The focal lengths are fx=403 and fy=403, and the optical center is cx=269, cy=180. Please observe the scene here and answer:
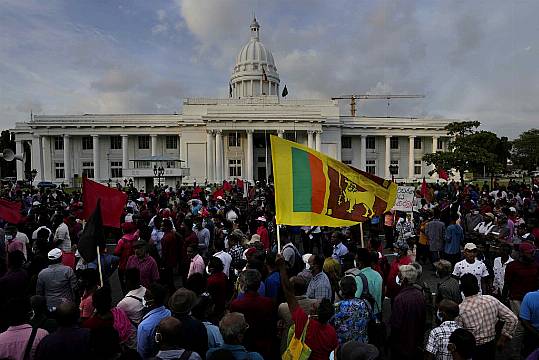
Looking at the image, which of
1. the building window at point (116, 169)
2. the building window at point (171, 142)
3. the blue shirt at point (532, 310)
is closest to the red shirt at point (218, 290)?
the blue shirt at point (532, 310)

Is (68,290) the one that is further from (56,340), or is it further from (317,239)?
(317,239)

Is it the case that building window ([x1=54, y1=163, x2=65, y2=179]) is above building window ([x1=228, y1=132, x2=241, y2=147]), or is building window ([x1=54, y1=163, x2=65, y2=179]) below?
below

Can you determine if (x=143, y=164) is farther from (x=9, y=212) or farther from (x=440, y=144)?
(x=440, y=144)

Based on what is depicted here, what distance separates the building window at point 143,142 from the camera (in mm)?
56375

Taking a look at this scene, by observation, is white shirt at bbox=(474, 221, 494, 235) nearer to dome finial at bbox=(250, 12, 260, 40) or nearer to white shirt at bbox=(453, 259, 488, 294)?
white shirt at bbox=(453, 259, 488, 294)

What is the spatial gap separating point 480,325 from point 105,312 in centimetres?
409

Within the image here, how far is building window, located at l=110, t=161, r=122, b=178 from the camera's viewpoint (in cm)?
5638

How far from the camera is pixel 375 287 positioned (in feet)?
17.7

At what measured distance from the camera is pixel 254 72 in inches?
2945

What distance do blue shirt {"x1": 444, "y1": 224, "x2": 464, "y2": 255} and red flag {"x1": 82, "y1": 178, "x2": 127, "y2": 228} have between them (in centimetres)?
792

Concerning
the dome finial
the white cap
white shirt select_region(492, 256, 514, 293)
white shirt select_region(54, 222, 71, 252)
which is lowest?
white shirt select_region(492, 256, 514, 293)

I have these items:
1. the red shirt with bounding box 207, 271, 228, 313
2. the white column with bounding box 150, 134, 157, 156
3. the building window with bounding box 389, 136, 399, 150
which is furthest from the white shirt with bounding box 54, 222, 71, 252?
the building window with bounding box 389, 136, 399, 150

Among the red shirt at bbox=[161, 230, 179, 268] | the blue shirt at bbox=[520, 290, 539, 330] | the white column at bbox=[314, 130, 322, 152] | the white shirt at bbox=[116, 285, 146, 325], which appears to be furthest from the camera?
the white column at bbox=[314, 130, 322, 152]

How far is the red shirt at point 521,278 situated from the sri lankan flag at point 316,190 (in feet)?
6.65
